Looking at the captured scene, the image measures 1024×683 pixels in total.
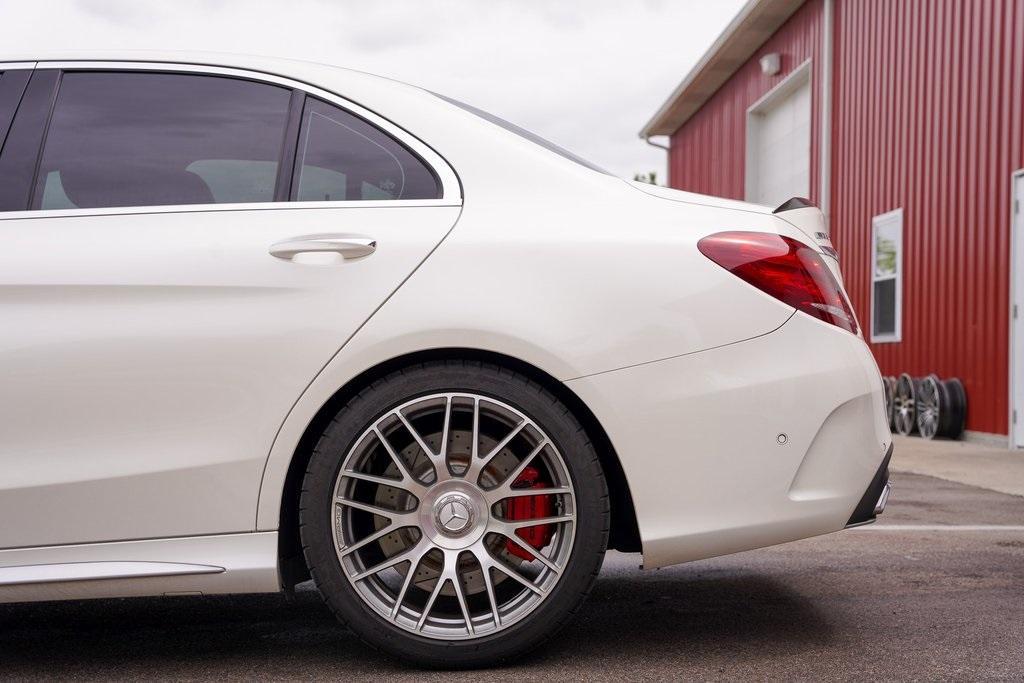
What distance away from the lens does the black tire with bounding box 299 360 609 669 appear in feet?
9.06

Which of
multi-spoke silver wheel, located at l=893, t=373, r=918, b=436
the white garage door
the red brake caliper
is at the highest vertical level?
the white garage door

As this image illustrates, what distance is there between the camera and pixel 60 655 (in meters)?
3.09

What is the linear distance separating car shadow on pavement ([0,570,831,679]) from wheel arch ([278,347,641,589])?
0.34 meters

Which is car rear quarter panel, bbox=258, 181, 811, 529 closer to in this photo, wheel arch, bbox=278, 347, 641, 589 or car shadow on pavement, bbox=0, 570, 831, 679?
wheel arch, bbox=278, 347, 641, 589

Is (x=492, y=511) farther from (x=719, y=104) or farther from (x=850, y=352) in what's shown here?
(x=719, y=104)

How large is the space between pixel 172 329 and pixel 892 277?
11.9 meters

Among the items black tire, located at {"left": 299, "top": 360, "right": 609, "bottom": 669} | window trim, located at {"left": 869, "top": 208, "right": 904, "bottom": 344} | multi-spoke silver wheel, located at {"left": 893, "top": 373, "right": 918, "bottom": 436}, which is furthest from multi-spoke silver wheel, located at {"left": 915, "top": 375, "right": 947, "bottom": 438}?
black tire, located at {"left": 299, "top": 360, "right": 609, "bottom": 669}

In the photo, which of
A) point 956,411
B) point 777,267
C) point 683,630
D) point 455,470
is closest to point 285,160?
point 455,470

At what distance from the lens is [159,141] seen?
3.00m

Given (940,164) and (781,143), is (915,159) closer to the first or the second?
(940,164)

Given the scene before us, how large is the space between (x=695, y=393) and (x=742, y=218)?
509 millimetres

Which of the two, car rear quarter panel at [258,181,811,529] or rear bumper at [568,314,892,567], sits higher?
car rear quarter panel at [258,181,811,529]

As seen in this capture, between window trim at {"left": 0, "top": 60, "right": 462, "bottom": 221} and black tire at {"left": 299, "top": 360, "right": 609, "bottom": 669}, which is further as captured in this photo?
window trim at {"left": 0, "top": 60, "right": 462, "bottom": 221}

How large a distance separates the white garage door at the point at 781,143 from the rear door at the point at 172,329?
14.4 m
